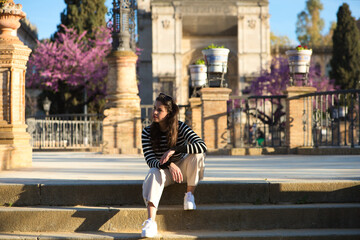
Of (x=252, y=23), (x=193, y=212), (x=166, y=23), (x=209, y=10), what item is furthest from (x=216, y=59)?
(x=252, y=23)

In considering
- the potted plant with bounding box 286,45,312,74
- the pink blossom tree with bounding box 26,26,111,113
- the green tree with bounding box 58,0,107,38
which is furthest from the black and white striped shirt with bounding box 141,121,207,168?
the green tree with bounding box 58,0,107,38

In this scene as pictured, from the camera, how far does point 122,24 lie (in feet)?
48.5

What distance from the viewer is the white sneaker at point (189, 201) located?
4797mm

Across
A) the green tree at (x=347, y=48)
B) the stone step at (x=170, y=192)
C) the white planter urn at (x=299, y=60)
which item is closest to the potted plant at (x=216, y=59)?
the white planter urn at (x=299, y=60)

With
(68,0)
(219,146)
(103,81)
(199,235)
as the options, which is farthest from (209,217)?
(68,0)

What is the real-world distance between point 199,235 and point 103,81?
2907 centimetres

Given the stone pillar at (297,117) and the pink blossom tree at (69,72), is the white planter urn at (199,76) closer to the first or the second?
the stone pillar at (297,117)

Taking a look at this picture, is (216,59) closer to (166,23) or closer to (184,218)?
(184,218)

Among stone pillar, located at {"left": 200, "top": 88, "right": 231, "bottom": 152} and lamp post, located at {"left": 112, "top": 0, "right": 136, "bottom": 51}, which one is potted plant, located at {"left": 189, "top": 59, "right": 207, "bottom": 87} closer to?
lamp post, located at {"left": 112, "top": 0, "right": 136, "bottom": 51}

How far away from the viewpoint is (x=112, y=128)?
1422cm

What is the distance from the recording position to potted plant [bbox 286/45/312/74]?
12.0 m

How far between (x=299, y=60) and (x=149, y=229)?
28.2ft

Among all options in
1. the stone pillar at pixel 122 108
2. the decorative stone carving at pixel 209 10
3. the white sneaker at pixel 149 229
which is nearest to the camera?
the white sneaker at pixel 149 229

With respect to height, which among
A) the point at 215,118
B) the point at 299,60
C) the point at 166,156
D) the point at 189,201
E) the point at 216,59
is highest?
the point at 216,59
